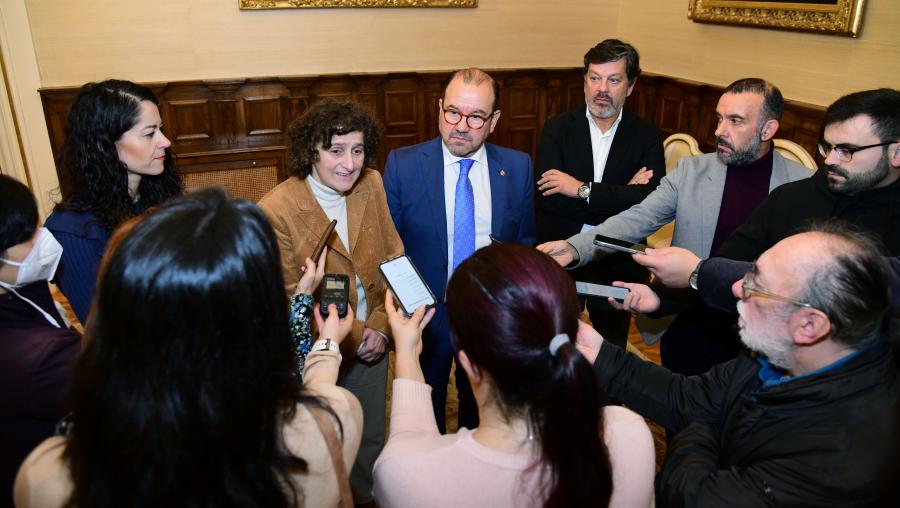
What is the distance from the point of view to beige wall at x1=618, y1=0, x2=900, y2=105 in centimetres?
396

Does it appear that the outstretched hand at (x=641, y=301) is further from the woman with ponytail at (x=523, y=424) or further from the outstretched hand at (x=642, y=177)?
the woman with ponytail at (x=523, y=424)

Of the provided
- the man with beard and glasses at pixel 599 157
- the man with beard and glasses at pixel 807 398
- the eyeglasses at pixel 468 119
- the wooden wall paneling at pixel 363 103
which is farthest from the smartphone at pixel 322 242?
the wooden wall paneling at pixel 363 103

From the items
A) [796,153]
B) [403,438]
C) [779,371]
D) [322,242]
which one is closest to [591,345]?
[779,371]

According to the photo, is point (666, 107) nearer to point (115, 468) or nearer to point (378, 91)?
point (378, 91)

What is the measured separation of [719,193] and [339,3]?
172 inches

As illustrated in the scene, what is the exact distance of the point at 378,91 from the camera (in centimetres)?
612

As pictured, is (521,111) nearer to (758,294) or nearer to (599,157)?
(599,157)

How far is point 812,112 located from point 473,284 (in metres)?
4.29

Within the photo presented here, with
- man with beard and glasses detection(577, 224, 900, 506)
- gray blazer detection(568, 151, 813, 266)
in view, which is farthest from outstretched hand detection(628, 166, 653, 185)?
man with beard and glasses detection(577, 224, 900, 506)

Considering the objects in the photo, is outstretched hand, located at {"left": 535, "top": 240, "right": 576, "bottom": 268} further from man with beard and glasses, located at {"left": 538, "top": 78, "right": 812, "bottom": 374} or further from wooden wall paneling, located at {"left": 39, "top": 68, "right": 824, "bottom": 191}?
wooden wall paneling, located at {"left": 39, "top": 68, "right": 824, "bottom": 191}

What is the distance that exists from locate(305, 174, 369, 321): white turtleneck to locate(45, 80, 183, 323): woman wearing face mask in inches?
22.8

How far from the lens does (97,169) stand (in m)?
2.10

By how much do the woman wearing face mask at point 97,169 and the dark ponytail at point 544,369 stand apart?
4.77ft

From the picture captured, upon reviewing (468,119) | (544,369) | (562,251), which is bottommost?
(562,251)
